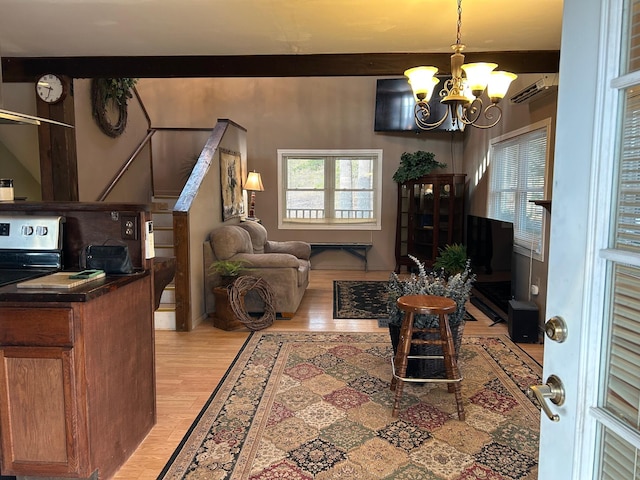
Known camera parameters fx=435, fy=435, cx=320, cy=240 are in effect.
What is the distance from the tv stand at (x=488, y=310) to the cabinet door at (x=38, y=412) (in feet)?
12.6

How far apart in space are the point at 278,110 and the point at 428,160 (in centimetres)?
268

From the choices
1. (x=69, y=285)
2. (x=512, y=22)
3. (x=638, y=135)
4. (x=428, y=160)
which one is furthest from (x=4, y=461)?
(x=428, y=160)

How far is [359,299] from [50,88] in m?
4.00

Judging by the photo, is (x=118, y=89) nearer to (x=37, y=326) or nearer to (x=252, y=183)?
(x=252, y=183)

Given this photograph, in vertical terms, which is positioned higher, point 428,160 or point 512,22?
point 512,22

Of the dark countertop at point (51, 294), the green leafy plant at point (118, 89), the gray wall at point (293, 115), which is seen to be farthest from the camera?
the gray wall at point (293, 115)

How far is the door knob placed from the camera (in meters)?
0.88

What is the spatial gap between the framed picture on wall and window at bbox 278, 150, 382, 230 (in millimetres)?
1444

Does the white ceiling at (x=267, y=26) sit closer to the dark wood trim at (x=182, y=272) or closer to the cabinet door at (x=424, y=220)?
the dark wood trim at (x=182, y=272)

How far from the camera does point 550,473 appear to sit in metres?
0.94

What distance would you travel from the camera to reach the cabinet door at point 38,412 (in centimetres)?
179

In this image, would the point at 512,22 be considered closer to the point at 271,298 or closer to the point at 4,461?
the point at 271,298

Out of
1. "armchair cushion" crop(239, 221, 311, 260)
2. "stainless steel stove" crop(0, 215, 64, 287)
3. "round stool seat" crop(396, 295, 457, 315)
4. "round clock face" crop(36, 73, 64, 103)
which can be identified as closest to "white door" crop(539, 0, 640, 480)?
"round stool seat" crop(396, 295, 457, 315)

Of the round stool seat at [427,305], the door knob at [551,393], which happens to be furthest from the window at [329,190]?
the door knob at [551,393]
